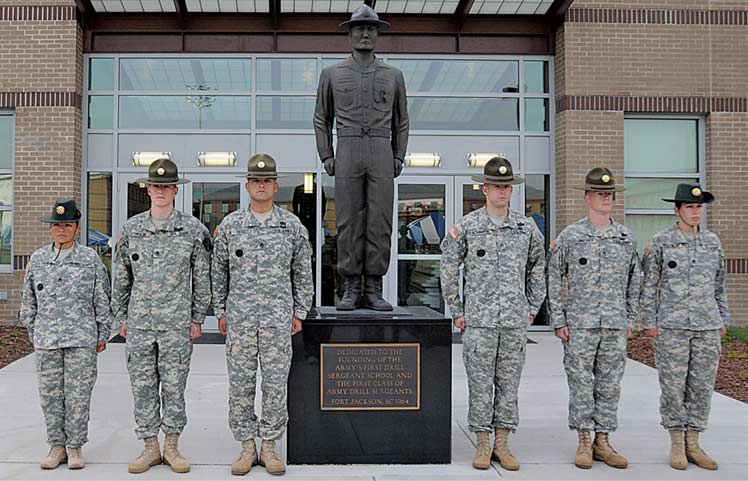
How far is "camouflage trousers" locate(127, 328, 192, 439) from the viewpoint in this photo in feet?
15.5

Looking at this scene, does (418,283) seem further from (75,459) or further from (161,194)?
(75,459)

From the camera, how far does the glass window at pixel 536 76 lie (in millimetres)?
11898

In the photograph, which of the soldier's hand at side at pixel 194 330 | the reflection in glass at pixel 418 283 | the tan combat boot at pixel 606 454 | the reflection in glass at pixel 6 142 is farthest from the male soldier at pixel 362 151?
the reflection in glass at pixel 6 142

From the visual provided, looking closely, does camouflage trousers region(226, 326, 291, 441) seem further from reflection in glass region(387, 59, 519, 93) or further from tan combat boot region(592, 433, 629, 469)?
reflection in glass region(387, 59, 519, 93)

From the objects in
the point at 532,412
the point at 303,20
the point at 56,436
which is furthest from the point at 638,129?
the point at 56,436

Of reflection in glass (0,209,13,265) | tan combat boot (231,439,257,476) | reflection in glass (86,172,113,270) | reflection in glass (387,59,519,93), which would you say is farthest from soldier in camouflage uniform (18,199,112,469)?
reflection in glass (387,59,519,93)

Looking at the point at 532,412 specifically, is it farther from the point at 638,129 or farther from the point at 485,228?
the point at 638,129

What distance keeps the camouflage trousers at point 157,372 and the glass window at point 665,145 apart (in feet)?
30.4

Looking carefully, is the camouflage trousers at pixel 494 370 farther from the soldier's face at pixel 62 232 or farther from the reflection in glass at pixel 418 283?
the reflection in glass at pixel 418 283

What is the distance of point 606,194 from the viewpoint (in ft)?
16.8

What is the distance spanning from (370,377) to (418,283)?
6.62 meters

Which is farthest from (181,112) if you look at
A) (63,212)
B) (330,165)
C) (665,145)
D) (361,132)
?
(665,145)

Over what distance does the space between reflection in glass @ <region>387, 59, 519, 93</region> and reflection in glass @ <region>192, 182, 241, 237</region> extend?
11.4 feet

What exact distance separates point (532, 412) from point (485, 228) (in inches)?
97.2
